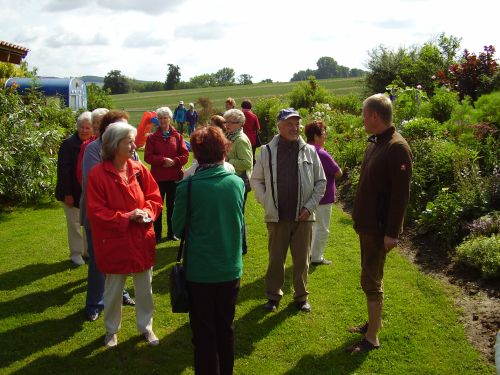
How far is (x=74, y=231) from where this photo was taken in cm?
646

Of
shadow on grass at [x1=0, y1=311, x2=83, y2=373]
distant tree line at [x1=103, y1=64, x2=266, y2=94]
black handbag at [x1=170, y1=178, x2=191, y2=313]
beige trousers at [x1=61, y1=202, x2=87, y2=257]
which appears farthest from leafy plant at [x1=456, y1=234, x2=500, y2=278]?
distant tree line at [x1=103, y1=64, x2=266, y2=94]

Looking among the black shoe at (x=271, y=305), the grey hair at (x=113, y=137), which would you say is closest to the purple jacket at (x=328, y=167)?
the black shoe at (x=271, y=305)

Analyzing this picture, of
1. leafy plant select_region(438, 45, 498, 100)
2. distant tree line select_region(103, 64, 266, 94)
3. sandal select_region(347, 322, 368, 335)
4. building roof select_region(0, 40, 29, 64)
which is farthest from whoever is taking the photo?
distant tree line select_region(103, 64, 266, 94)

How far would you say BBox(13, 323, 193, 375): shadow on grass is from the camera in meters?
3.95

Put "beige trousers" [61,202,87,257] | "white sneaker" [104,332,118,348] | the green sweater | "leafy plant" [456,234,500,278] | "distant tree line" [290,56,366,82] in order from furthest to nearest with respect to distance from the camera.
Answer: "distant tree line" [290,56,366,82] < "beige trousers" [61,202,87,257] < "leafy plant" [456,234,500,278] < "white sneaker" [104,332,118,348] < the green sweater

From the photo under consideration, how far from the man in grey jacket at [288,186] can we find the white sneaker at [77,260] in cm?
303

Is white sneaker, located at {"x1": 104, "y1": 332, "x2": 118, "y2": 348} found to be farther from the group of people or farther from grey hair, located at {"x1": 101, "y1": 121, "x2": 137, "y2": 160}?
grey hair, located at {"x1": 101, "y1": 121, "x2": 137, "y2": 160}

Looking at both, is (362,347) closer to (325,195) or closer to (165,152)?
(325,195)

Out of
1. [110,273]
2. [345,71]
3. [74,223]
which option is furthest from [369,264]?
[345,71]

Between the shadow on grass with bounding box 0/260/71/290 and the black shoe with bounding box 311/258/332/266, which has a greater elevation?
the shadow on grass with bounding box 0/260/71/290

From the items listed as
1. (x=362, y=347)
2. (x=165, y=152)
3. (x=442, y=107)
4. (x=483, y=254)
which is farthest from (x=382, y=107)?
(x=442, y=107)

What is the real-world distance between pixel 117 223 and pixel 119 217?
53 millimetres

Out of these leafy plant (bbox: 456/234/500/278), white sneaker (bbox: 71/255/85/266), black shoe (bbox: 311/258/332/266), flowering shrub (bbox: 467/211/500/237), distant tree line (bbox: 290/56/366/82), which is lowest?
black shoe (bbox: 311/258/332/266)

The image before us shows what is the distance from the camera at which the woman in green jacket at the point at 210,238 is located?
3.24 meters
